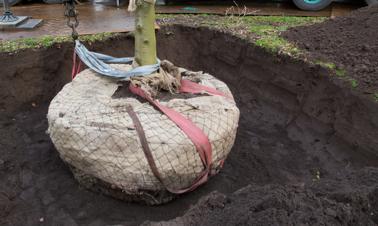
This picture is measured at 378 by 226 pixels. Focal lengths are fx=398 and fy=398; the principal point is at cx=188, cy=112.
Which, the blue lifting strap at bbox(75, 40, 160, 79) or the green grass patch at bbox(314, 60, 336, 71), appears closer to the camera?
the blue lifting strap at bbox(75, 40, 160, 79)

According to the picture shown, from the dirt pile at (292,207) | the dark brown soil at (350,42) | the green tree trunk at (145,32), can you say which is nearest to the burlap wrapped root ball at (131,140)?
the green tree trunk at (145,32)

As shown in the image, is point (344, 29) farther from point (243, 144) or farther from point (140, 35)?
point (140, 35)

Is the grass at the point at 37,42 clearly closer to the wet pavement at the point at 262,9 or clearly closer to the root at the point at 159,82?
the root at the point at 159,82

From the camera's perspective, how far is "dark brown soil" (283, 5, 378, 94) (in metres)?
3.69

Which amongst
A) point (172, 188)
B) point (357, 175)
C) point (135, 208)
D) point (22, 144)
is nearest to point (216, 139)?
point (172, 188)

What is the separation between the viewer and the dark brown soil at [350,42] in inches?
145

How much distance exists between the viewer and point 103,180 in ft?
9.65

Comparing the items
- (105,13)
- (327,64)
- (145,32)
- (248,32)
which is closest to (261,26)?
(248,32)

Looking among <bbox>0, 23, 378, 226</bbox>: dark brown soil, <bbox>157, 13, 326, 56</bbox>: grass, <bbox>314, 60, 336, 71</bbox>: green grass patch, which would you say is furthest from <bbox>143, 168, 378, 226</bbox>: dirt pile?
<bbox>157, 13, 326, 56</bbox>: grass

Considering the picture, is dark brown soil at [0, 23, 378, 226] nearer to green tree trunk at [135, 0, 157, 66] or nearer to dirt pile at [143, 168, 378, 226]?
dirt pile at [143, 168, 378, 226]

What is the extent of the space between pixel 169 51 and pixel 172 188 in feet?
8.48

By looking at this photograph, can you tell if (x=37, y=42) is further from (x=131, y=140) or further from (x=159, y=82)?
(x=131, y=140)

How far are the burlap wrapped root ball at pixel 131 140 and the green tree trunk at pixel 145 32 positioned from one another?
40 cm

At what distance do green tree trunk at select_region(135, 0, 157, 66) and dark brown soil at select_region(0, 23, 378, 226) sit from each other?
119 cm
